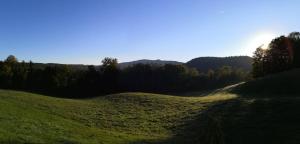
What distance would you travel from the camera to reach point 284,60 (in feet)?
287

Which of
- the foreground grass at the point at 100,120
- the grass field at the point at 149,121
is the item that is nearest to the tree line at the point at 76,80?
the foreground grass at the point at 100,120

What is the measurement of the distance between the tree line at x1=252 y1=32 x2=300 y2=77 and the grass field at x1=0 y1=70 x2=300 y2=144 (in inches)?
1347

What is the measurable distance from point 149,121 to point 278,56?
197 ft

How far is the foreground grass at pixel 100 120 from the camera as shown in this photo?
82.5ft

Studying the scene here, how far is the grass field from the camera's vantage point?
87.0 ft

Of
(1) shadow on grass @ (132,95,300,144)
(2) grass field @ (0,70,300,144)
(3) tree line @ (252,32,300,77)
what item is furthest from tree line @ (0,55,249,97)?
(1) shadow on grass @ (132,95,300,144)

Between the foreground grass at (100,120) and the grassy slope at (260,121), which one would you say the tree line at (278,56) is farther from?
the grassy slope at (260,121)

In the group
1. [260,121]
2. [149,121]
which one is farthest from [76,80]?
[260,121]

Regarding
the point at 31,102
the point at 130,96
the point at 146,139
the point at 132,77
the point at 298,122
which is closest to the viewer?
the point at 146,139

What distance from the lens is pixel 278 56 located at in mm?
89562

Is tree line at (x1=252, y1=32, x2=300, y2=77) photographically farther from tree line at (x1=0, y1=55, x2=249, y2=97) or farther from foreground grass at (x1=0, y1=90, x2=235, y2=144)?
foreground grass at (x1=0, y1=90, x2=235, y2=144)

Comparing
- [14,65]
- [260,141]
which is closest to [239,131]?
[260,141]

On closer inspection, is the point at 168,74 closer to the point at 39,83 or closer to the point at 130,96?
the point at 39,83

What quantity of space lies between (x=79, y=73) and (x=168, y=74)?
30.7m
